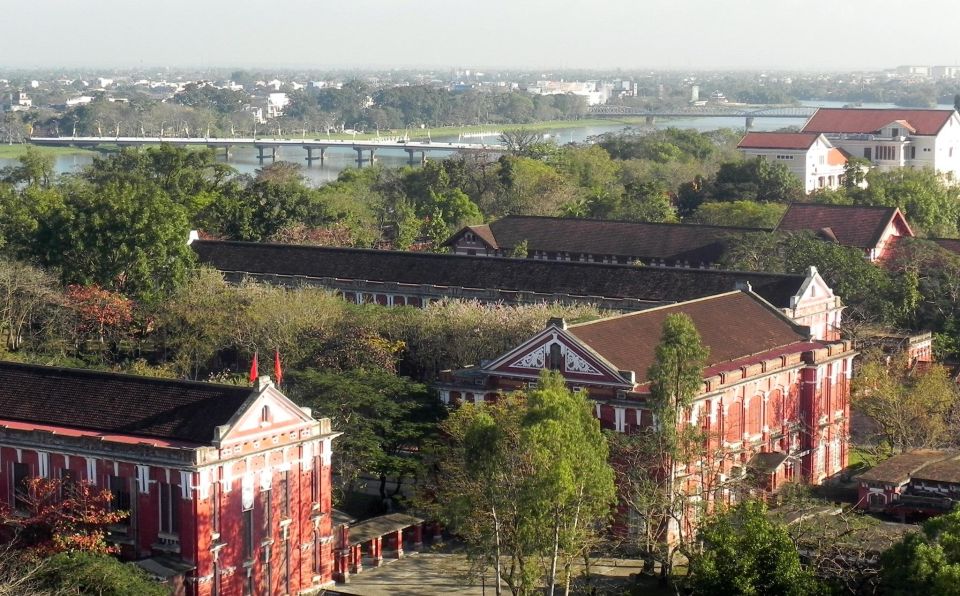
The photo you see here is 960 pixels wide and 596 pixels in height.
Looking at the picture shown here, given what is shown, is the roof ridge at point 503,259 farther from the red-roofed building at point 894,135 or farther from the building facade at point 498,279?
the red-roofed building at point 894,135

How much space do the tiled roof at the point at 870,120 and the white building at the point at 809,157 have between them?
6549mm

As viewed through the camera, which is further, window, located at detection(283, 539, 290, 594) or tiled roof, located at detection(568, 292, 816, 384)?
tiled roof, located at detection(568, 292, 816, 384)

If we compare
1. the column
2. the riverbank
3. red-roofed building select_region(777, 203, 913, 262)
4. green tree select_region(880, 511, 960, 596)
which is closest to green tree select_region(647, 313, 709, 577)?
green tree select_region(880, 511, 960, 596)

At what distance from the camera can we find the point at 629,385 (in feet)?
131

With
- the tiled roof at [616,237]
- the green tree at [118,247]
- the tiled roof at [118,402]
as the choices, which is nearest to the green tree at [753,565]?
the tiled roof at [118,402]

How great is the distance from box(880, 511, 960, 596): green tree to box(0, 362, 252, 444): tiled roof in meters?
12.4

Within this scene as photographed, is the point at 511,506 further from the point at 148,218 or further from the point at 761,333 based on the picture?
the point at 148,218

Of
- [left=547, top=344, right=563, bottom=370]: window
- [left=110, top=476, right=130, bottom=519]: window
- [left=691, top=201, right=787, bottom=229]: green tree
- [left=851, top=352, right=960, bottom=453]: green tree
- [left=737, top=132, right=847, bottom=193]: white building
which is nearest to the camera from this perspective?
[left=110, top=476, right=130, bottom=519]: window

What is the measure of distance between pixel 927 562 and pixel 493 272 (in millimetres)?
29536

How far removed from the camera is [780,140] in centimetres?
10219

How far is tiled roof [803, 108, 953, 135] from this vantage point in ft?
354

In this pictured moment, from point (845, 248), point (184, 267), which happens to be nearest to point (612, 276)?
point (845, 248)

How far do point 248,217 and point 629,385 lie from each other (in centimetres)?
3384

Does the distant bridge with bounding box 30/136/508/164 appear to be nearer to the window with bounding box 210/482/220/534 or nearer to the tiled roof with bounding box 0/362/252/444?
the tiled roof with bounding box 0/362/252/444
